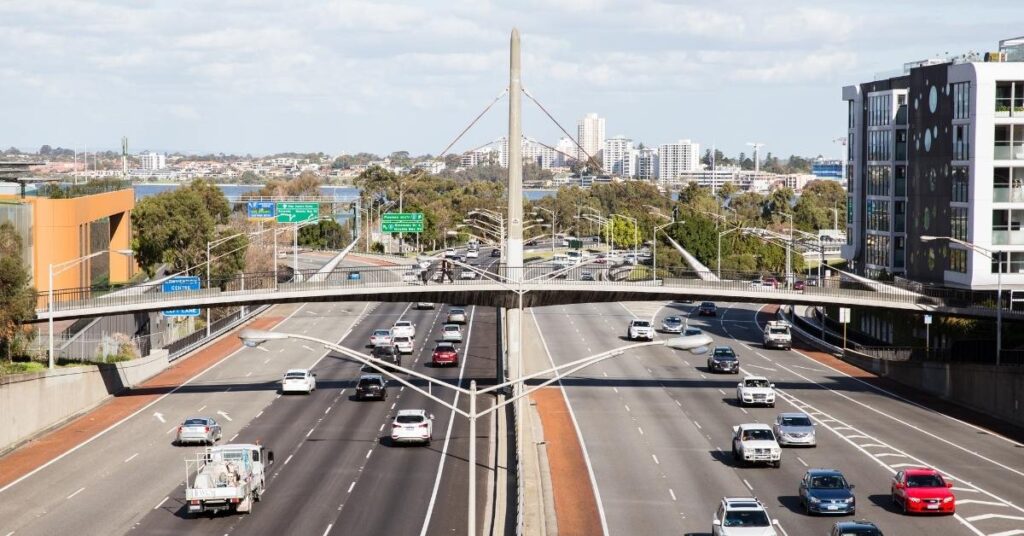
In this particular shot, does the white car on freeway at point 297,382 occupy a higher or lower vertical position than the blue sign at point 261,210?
lower

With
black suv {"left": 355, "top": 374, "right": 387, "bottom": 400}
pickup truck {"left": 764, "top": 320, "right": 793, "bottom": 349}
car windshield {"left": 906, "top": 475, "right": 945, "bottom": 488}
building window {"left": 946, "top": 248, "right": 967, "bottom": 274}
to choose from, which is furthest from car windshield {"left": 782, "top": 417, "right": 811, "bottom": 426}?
pickup truck {"left": 764, "top": 320, "right": 793, "bottom": 349}

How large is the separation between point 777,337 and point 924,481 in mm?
55080

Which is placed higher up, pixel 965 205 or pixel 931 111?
pixel 931 111

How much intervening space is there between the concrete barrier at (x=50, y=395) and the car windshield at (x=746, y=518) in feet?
110

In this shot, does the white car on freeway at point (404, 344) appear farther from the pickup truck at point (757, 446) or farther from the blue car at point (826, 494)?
the blue car at point (826, 494)

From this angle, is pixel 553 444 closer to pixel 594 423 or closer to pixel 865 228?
pixel 594 423

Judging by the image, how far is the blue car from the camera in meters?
44.2

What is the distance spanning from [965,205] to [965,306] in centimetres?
1209

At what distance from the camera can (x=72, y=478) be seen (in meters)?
53.0

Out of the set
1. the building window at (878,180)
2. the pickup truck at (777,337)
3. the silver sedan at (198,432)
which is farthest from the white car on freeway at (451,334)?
the silver sedan at (198,432)

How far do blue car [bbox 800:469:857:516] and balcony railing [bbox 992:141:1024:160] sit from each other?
45700mm

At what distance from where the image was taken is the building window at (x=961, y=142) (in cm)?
8700

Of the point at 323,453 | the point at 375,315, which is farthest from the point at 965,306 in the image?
the point at 375,315

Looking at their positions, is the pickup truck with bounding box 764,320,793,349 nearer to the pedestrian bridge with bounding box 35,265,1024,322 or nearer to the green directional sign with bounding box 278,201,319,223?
the pedestrian bridge with bounding box 35,265,1024,322
